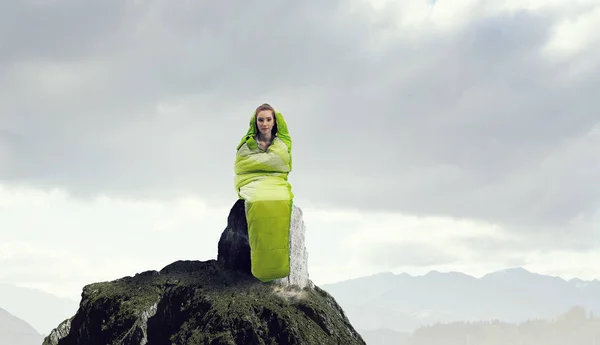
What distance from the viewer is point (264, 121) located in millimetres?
25375

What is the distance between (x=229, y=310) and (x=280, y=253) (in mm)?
2644

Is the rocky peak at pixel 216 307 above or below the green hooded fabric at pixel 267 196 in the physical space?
below

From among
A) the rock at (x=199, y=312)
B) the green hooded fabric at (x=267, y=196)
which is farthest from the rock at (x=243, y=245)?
the green hooded fabric at (x=267, y=196)

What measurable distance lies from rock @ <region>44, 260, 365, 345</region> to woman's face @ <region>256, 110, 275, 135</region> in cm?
524

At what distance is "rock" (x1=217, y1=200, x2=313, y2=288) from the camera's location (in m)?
26.0

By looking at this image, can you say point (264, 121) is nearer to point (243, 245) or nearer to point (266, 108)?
point (266, 108)

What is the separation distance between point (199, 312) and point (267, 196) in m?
4.83

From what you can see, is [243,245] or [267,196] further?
[243,245]

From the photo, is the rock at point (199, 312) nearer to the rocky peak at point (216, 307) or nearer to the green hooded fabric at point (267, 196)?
the rocky peak at point (216, 307)

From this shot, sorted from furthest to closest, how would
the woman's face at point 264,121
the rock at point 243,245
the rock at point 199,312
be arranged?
the rock at point 243,245, the woman's face at point 264,121, the rock at point 199,312

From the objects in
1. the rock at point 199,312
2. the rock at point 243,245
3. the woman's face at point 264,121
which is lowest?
the rock at point 199,312

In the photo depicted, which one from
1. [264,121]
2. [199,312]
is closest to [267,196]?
[264,121]

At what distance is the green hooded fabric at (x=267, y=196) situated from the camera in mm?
24578

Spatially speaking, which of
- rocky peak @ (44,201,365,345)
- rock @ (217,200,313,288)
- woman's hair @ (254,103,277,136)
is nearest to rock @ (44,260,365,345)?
rocky peak @ (44,201,365,345)
